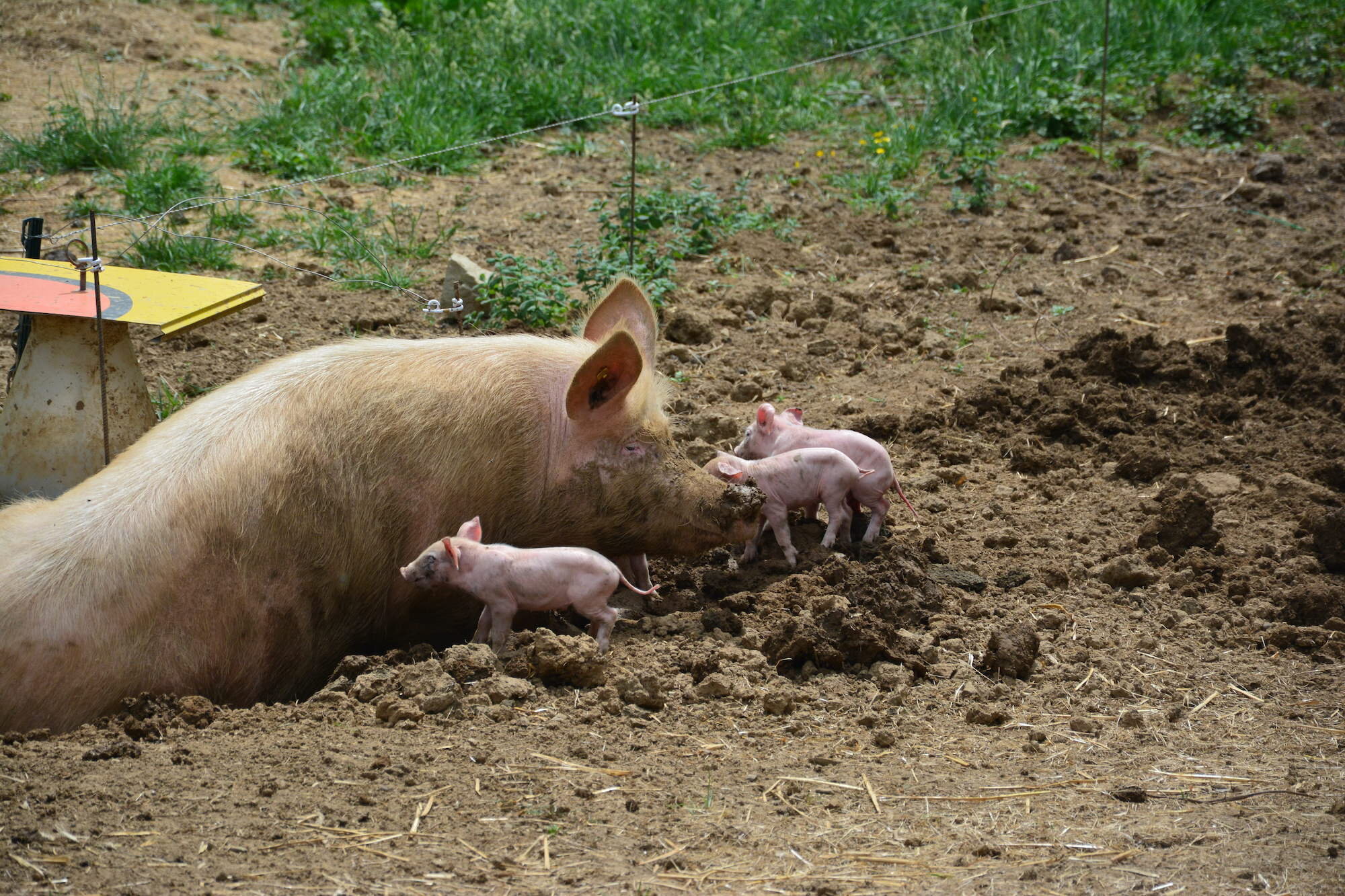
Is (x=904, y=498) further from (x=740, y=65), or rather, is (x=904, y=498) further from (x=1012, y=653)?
(x=740, y=65)

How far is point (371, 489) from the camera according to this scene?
4316 millimetres

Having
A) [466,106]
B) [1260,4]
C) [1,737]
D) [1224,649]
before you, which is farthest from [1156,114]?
[1,737]

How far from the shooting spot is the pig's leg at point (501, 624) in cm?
438

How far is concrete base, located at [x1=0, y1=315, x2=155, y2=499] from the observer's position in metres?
4.94

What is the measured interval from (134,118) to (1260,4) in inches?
374

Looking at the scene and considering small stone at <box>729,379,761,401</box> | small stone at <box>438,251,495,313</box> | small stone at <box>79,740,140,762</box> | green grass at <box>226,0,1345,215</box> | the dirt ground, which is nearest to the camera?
the dirt ground

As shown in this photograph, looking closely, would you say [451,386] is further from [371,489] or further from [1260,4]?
[1260,4]

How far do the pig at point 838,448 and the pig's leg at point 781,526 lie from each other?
213 mm

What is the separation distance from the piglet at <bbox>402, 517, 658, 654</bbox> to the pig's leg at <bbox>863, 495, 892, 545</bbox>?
1275mm

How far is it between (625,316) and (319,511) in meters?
1.57

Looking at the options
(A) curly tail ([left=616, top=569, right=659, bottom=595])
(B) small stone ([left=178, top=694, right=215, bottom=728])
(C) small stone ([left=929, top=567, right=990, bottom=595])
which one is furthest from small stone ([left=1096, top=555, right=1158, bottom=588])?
(B) small stone ([left=178, top=694, right=215, bottom=728])

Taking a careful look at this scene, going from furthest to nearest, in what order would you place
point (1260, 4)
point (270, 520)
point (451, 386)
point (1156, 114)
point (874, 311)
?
1. point (1260, 4)
2. point (1156, 114)
3. point (874, 311)
4. point (451, 386)
5. point (270, 520)

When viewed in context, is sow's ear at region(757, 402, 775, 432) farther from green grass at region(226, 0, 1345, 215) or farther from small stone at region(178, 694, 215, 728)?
green grass at region(226, 0, 1345, 215)

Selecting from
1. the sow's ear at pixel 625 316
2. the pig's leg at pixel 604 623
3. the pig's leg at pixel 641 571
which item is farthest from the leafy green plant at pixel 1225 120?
the pig's leg at pixel 604 623
